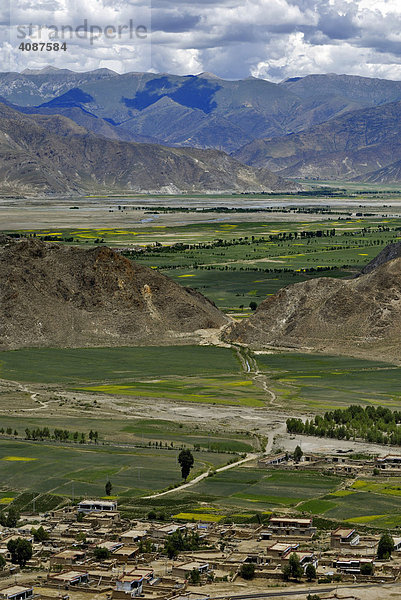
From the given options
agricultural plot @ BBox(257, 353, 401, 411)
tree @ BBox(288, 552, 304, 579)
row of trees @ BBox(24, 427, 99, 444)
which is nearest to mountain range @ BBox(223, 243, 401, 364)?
agricultural plot @ BBox(257, 353, 401, 411)

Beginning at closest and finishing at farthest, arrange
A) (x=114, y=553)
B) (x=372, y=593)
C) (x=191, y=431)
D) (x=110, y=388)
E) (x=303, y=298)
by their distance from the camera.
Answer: (x=372, y=593) < (x=114, y=553) < (x=191, y=431) < (x=110, y=388) < (x=303, y=298)

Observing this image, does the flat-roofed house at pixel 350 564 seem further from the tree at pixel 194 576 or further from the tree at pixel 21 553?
the tree at pixel 21 553

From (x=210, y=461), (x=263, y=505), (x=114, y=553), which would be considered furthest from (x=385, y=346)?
(x=114, y=553)

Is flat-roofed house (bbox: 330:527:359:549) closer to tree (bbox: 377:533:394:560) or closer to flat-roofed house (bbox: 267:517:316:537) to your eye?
flat-roofed house (bbox: 267:517:316:537)

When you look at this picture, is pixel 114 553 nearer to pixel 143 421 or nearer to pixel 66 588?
pixel 66 588

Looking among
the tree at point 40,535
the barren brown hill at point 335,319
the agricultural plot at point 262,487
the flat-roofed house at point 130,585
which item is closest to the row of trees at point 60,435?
the agricultural plot at point 262,487

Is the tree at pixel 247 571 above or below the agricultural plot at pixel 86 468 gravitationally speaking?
below
